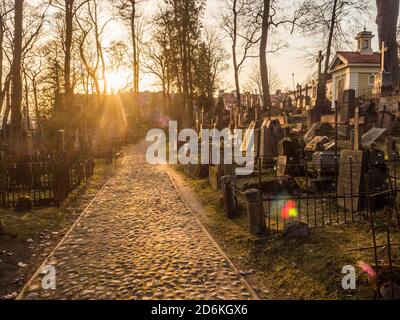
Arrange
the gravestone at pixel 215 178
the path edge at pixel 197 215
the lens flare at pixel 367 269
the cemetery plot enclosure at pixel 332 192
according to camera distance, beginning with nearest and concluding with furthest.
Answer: the lens flare at pixel 367 269, the path edge at pixel 197 215, the cemetery plot enclosure at pixel 332 192, the gravestone at pixel 215 178

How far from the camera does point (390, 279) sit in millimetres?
4387

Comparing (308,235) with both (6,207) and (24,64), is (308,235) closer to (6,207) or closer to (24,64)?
(6,207)

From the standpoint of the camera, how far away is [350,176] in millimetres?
8461

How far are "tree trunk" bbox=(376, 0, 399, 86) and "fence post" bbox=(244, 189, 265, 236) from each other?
56.6 ft

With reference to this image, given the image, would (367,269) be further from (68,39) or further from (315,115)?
(68,39)

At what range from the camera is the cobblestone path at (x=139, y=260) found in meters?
5.23

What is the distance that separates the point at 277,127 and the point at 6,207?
947cm

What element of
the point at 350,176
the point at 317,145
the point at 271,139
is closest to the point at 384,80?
the point at 317,145

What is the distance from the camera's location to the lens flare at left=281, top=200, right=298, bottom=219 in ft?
28.1

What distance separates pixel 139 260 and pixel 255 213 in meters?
2.40

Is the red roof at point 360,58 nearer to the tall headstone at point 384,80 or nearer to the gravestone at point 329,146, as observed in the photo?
the tall headstone at point 384,80

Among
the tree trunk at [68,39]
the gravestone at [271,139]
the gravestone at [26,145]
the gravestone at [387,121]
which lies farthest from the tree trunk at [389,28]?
the gravestone at [26,145]

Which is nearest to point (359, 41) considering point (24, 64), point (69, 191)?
point (24, 64)

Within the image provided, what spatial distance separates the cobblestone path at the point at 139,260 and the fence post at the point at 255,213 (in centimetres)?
90
